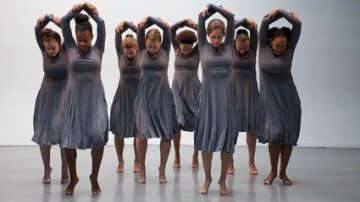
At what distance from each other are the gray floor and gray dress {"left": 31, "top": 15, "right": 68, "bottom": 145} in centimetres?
54

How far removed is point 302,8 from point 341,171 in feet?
11.5

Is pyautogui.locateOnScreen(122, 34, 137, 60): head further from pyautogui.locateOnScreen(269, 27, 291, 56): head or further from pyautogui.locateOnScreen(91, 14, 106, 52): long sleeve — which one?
pyautogui.locateOnScreen(269, 27, 291, 56): head

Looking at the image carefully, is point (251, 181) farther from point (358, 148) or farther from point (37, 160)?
point (358, 148)

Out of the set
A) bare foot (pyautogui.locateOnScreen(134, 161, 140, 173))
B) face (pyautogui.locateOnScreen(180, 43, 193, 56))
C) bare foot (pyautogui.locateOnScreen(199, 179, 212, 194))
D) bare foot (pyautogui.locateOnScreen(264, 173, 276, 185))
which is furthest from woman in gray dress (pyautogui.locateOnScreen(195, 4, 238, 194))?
bare foot (pyautogui.locateOnScreen(134, 161, 140, 173))

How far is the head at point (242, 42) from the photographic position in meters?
7.84

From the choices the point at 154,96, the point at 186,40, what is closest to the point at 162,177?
the point at 154,96

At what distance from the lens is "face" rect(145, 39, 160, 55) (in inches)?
292

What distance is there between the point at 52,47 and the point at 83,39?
2.11 feet

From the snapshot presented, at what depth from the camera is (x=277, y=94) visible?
741 cm

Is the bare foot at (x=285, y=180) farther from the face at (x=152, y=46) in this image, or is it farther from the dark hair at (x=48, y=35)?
the dark hair at (x=48, y=35)

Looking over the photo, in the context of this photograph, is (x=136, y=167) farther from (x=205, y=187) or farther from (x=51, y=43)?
(x=51, y=43)

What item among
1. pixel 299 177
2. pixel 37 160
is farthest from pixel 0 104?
pixel 299 177

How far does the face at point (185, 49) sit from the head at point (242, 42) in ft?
2.02

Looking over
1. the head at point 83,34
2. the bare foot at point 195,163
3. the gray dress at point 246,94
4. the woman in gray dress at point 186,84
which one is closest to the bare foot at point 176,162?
the bare foot at point 195,163
